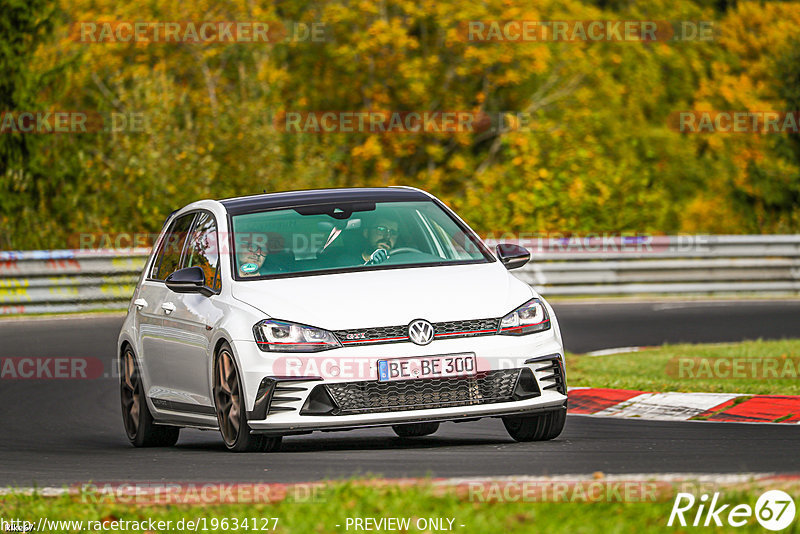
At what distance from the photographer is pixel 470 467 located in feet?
26.6

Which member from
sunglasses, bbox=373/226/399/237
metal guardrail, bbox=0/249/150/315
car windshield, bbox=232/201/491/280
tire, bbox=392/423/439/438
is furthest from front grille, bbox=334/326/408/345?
metal guardrail, bbox=0/249/150/315

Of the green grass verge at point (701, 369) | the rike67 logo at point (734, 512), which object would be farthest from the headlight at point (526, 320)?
the green grass verge at point (701, 369)

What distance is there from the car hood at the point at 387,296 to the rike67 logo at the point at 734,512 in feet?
9.03

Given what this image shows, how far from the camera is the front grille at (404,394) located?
8.77 m

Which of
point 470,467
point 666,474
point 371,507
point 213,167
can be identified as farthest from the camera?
point 213,167

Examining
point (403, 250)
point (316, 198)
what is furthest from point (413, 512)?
point (316, 198)

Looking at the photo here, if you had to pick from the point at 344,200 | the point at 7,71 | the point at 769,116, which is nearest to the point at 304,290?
the point at 344,200

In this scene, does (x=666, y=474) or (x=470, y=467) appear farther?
(x=470, y=467)

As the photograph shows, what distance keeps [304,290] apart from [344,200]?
4.30ft

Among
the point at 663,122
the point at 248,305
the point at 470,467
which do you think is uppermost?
the point at 248,305

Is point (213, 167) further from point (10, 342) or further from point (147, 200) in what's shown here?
point (10, 342)

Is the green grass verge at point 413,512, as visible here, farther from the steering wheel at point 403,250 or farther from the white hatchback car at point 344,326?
the steering wheel at point 403,250

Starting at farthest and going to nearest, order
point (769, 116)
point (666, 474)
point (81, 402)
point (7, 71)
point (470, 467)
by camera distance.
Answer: point (769, 116) → point (7, 71) → point (81, 402) → point (470, 467) → point (666, 474)

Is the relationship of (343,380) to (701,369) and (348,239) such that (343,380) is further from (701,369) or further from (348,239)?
(701,369)
